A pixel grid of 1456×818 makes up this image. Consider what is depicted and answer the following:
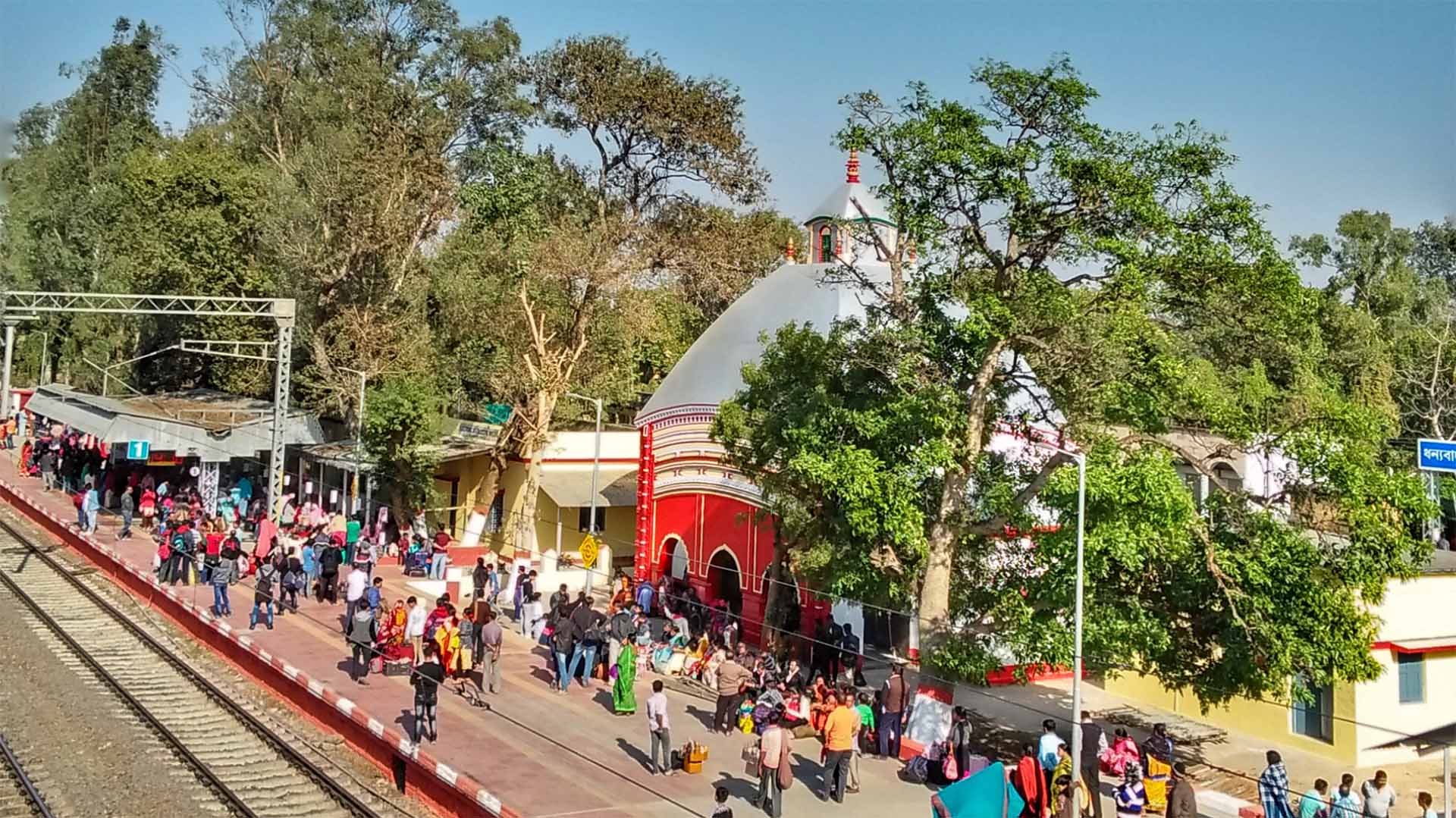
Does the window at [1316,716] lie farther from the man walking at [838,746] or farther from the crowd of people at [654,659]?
the man walking at [838,746]

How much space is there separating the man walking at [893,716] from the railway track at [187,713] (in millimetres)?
6674

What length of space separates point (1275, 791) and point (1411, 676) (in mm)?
7771

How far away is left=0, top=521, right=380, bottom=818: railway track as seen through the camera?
15.3m

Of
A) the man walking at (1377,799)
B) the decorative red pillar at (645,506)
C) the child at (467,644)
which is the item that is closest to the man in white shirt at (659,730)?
the child at (467,644)

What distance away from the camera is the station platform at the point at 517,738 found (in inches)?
575

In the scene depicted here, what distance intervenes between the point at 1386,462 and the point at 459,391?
105 ft

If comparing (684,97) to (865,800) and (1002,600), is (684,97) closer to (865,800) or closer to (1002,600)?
(1002,600)

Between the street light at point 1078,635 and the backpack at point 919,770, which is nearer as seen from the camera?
the street light at point 1078,635

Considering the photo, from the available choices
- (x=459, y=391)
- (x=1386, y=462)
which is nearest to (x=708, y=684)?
(x=1386, y=462)

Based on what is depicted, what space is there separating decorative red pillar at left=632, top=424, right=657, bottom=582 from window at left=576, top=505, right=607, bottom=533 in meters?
5.90

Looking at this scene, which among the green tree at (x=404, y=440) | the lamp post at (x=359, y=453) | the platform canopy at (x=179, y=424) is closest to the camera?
the platform canopy at (x=179, y=424)

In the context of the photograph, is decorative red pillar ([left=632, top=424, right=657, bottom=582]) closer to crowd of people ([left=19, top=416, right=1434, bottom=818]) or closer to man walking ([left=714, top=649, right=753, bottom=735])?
crowd of people ([left=19, top=416, right=1434, bottom=818])

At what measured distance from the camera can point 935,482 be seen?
18156 mm

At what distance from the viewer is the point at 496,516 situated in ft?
121
